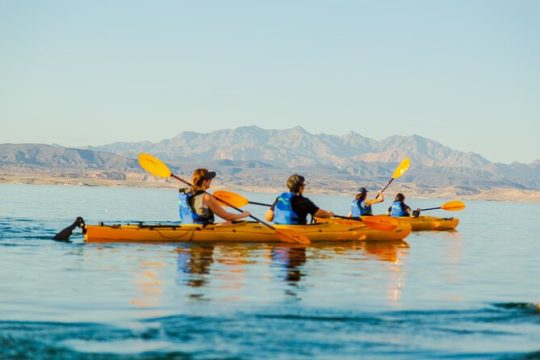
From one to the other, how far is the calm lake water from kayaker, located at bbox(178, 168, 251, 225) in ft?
2.97

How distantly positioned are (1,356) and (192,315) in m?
3.64

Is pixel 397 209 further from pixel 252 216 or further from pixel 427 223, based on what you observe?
pixel 252 216

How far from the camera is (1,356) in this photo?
1068 centimetres

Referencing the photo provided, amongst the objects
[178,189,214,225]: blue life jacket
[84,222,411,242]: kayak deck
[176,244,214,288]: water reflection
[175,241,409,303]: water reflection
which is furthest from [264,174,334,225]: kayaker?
[176,244,214,288]: water reflection

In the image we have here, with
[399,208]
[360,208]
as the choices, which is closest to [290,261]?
[360,208]

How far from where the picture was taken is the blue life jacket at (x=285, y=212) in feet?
90.4

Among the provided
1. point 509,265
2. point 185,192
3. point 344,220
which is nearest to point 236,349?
point 185,192

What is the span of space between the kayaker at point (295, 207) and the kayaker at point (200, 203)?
45.2 inches

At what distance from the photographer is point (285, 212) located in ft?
90.9

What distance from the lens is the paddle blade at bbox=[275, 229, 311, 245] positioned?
27281 mm

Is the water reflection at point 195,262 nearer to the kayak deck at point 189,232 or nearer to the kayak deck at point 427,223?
the kayak deck at point 189,232

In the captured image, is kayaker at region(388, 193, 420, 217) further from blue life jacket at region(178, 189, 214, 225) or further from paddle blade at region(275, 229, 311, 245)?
blue life jacket at region(178, 189, 214, 225)

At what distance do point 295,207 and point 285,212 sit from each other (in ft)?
1.29

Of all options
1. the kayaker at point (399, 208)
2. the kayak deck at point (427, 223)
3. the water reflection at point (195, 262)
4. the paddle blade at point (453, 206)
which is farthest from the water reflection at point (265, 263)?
the paddle blade at point (453, 206)
